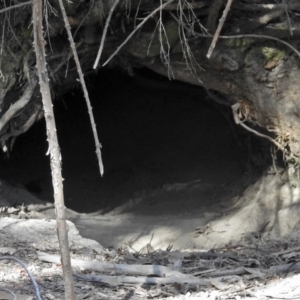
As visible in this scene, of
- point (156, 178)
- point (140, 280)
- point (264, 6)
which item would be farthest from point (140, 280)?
point (156, 178)

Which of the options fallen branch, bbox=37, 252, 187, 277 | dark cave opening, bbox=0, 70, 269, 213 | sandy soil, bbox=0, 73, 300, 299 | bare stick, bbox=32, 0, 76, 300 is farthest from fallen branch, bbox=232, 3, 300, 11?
bare stick, bbox=32, 0, 76, 300

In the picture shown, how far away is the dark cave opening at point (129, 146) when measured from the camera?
28.3 ft

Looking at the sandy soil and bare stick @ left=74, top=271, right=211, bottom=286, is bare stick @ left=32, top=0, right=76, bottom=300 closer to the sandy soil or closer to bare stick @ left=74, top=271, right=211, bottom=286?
bare stick @ left=74, top=271, right=211, bottom=286

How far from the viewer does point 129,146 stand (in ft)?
32.5

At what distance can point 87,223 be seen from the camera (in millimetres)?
6867

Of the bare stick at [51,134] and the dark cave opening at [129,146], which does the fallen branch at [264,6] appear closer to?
the dark cave opening at [129,146]

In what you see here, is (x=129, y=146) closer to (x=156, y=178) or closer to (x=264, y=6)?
(x=156, y=178)

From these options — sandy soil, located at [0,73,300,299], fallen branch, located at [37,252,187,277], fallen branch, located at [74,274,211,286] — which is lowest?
fallen branch, located at [74,274,211,286]

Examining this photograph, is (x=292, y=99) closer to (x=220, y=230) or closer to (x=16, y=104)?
(x=220, y=230)

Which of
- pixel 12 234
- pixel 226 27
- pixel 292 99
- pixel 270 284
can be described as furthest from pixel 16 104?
pixel 270 284

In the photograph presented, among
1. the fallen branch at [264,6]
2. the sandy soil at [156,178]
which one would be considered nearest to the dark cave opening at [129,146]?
the sandy soil at [156,178]

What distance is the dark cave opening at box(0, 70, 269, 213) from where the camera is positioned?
339 inches

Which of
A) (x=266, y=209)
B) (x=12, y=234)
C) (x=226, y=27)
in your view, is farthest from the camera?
(x=266, y=209)

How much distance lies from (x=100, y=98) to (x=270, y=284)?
733 centimetres
